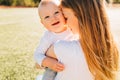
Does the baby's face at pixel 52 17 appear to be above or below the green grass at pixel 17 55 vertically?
above

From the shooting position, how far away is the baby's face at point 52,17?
2.94 m

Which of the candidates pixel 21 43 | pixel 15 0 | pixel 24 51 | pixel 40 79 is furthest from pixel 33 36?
pixel 15 0

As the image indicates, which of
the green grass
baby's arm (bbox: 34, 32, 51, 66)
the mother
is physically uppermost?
the mother

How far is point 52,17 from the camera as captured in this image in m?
2.98

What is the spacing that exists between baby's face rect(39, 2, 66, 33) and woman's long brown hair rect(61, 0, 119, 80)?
0.24m

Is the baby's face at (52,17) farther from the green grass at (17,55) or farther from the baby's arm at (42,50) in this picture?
the green grass at (17,55)

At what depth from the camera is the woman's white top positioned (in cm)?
270

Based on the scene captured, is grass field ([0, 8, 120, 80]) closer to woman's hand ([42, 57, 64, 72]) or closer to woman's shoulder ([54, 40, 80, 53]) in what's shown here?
woman's hand ([42, 57, 64, 72])

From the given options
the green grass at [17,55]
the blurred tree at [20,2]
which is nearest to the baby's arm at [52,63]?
the green grass at [17,55]

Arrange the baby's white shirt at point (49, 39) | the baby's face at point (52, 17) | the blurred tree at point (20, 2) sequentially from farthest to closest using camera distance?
the blurred tree at point (20, 2), the baby's white shirt at point (49, 39), the baby's face at point (52, 17)

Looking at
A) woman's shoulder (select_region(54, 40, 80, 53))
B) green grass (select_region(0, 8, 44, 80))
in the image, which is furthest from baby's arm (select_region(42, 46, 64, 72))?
green grass (select_region(0, 8, 44, 80))

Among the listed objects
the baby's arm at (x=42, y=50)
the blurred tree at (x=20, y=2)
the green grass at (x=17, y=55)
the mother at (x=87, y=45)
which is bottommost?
the blurred tree at (x=20, y=2)

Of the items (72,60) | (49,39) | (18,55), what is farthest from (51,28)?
(18,55)

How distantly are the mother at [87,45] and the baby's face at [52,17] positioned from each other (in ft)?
0.51
